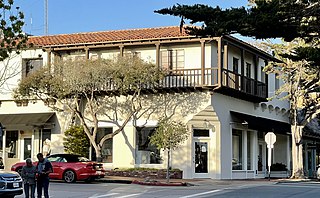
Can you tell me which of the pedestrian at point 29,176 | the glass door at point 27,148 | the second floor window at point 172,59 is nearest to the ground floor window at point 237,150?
the second floor window at point 172,59

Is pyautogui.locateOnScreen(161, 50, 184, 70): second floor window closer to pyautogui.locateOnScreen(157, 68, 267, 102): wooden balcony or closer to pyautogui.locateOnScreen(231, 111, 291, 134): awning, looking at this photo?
pyautogui.locateOnScreen(157, 68, 267, 102): wooden balcony

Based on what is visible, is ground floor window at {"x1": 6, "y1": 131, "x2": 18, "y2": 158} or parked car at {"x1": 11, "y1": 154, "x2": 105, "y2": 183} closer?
parked car at {"x1": 11, "y1": 154, "x2": 105, "y2": 183}

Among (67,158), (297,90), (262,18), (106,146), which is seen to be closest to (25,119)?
(106,146)

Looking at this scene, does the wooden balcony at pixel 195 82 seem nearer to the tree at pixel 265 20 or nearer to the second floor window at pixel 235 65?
the second floor window at pixel 235 65

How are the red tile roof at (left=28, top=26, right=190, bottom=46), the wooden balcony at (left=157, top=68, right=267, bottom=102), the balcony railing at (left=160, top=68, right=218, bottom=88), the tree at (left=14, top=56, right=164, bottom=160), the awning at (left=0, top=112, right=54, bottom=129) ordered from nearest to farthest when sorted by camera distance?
the tree at (left=14, top=56, right=164, bottom=160), the wooden balcony at (left=157, top=68, right=267, bottom=102), the balcony railing at (left=160, top=68, right=218, bottom=88), the red tile roof at (left=28, top=26, right=190, bottom=46), the awning at (left=0, top=112, right=54, bottom=129)

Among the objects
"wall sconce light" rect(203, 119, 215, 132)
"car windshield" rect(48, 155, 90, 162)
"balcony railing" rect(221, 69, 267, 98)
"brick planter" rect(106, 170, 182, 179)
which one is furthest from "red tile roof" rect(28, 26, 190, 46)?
"car windshield" rect(48, 155, 90, 162)

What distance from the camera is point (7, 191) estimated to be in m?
19.4

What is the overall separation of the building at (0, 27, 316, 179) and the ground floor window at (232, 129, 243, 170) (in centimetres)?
6

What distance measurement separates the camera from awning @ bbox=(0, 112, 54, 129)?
118 feet

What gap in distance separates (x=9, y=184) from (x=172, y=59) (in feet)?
55.8

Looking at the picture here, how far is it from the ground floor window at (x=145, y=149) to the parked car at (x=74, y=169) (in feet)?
17.4

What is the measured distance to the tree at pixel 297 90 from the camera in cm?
3556

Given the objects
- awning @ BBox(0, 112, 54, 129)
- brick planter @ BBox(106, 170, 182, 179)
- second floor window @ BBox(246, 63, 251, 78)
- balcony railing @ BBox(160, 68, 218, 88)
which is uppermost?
second floor window @ BBox(246, 63, 251, 78)

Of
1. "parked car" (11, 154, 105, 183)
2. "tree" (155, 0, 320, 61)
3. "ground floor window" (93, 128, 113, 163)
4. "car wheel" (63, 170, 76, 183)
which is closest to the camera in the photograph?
"tree" (155, 0, 320, 61)
